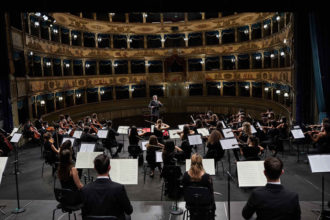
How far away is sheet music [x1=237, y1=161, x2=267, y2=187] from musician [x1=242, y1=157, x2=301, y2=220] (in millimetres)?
2010

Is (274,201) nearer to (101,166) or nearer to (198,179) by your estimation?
(198,179)

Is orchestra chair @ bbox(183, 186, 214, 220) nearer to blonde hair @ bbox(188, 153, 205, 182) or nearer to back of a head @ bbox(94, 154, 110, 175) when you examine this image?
blonde hair @ bbox(188, 153, 205, 182)

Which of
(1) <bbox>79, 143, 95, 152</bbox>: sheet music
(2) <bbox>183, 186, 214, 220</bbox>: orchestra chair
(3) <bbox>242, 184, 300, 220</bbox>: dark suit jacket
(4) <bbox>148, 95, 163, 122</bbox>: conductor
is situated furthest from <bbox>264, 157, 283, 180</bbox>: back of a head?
(4) <bbox>148, 95, 163, 122</bbox>: conductor

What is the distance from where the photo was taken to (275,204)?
372 centimetres

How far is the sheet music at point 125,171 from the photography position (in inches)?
243

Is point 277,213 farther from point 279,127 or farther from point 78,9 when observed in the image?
point 279,127

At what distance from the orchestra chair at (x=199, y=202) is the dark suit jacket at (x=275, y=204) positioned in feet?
5.89

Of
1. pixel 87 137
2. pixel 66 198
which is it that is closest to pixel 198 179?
pixel 66 198

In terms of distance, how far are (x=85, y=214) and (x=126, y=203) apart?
0.64 metres

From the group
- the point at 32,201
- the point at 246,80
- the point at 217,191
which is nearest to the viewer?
the point at 32,201

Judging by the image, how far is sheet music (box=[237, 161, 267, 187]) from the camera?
583cm

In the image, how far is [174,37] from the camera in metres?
31.5

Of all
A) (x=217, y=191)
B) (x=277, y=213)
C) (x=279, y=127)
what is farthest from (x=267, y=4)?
(x=277, y=213)

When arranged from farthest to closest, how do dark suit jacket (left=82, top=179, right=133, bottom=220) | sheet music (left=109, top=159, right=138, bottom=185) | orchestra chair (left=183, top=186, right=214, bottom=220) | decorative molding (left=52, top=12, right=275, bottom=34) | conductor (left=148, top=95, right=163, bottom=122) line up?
decorative molding (left=52, top=12, right=275, bottom=34) < conductor (left=148, top=95, right=163, bottom=122) < sheet music (left=109, top=159, right=138, bottom=185) < orchestra chair (left=183, top=186, right=214, bottom=220) < dark suit jacket (left=82, top=179, right=133, bottom=220)
